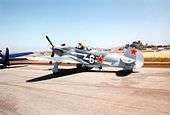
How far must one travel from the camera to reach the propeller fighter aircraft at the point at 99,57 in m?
19.6

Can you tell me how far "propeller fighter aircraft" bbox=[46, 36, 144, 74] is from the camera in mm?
19608

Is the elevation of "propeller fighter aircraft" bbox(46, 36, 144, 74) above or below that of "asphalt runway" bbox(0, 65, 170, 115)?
above

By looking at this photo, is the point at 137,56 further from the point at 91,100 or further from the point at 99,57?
the point at 91,100

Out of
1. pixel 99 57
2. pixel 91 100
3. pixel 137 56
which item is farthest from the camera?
pixel 99 57

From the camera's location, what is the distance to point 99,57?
21.4m

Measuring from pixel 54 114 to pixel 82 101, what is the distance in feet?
7.53

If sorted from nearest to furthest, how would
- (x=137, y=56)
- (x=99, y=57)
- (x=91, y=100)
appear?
(x=91, y=100)
(x=137, y=56)
(x=99, y=57)

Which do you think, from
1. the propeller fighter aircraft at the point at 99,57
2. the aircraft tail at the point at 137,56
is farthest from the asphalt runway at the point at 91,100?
the propeller fighter aircraft at the point at 99,57

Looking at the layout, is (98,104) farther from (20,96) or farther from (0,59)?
(0,59)

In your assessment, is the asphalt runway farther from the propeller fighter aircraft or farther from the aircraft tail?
the propeller fighter aircraft

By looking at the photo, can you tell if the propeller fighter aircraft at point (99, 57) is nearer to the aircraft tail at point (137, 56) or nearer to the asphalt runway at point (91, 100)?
the aircraft tail at point (137, 56)

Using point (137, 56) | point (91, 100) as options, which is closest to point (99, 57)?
point (137, 56)

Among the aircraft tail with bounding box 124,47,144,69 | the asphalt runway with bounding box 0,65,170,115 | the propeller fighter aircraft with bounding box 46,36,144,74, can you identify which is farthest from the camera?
the propeller fighter aircraft with bounding box 46,36,144,74

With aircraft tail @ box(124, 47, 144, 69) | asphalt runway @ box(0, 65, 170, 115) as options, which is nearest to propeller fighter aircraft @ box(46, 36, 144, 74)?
aircraft tail @ box(124, 47, 144, 69)
